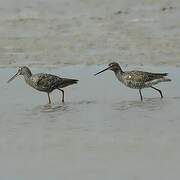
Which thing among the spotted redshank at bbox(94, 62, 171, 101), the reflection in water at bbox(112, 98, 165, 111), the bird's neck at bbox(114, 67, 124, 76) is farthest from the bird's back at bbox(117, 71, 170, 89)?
the reflection in water at bbox(112, 98, 165, 111)

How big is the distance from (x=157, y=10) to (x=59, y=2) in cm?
239

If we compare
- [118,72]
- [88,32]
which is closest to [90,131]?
[118,72]

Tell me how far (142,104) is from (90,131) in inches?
84.6

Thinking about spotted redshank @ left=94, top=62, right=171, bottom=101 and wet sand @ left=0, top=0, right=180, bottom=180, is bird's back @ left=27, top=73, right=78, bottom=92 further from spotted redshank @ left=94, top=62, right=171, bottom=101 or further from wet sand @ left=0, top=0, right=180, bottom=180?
spotted redshank @ left=94, top=62, right=171, bottom=101

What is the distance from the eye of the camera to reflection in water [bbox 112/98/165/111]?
1255 cm

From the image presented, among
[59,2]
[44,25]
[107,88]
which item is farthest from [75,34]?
[107,88]

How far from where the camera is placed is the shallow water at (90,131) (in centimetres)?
889

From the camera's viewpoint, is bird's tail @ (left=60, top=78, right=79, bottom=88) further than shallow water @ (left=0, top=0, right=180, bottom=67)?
No

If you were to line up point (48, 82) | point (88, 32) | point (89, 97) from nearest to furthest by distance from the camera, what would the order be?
1. point (89, 97)
2. point (48, 82)
3. point (88, 32)

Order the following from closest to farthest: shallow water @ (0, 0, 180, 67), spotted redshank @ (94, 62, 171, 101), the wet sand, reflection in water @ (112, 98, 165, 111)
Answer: the wet sand
reflection in water @ (112, 98, 165, 111)
spotted redshank @ (94, 62, 171, 101)
shallow water @ (0, 0, 180, 67)

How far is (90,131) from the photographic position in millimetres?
10891

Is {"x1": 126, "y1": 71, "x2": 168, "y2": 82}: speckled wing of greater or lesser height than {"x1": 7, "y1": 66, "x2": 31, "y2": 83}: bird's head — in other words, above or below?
below

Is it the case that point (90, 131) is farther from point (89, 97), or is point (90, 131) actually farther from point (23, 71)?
point (23, 71)

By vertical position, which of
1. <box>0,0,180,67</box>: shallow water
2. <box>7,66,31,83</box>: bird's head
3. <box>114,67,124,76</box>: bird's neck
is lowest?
<box>114,67,124,76</box>: bird's neck
